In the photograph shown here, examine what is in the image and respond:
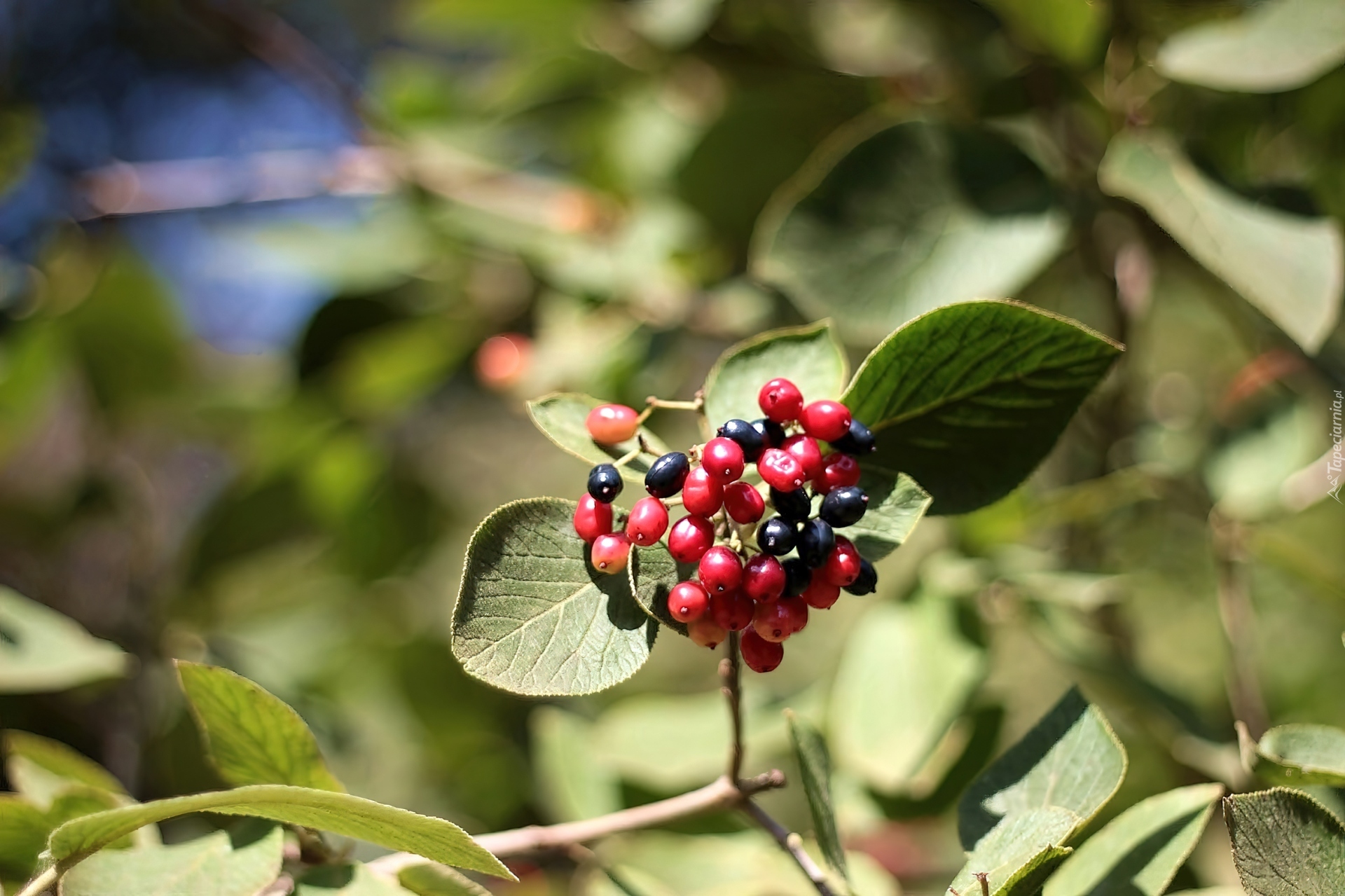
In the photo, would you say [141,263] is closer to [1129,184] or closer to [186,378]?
[186,378]

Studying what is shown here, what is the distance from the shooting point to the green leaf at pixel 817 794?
0.65m

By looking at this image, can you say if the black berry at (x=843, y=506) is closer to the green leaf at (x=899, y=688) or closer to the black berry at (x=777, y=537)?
the black berry at (x=777, y=537)

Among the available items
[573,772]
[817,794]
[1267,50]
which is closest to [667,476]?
[817,794]

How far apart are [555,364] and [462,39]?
0.90 m

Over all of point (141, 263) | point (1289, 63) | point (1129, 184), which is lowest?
point (141, 263)

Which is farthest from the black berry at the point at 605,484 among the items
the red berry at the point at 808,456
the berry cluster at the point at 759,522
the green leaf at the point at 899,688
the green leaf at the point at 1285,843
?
the green leaf at the point at 899,688

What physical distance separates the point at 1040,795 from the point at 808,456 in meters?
0.27

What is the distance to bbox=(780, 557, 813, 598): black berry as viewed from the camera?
0.60m

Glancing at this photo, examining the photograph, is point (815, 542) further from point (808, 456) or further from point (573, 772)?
point (573, 772)

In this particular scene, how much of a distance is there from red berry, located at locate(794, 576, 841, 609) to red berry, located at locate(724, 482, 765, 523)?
0.05 m

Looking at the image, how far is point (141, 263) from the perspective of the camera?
5.46ft

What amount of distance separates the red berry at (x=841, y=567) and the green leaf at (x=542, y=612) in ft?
0.35

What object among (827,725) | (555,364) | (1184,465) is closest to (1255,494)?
(1184,465)

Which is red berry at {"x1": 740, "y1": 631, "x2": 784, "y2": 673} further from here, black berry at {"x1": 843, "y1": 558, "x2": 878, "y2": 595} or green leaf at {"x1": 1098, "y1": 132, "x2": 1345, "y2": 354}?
green leaf at {"x1": 1098, "y1": 132, "x2": 1345, "y2": 354}
